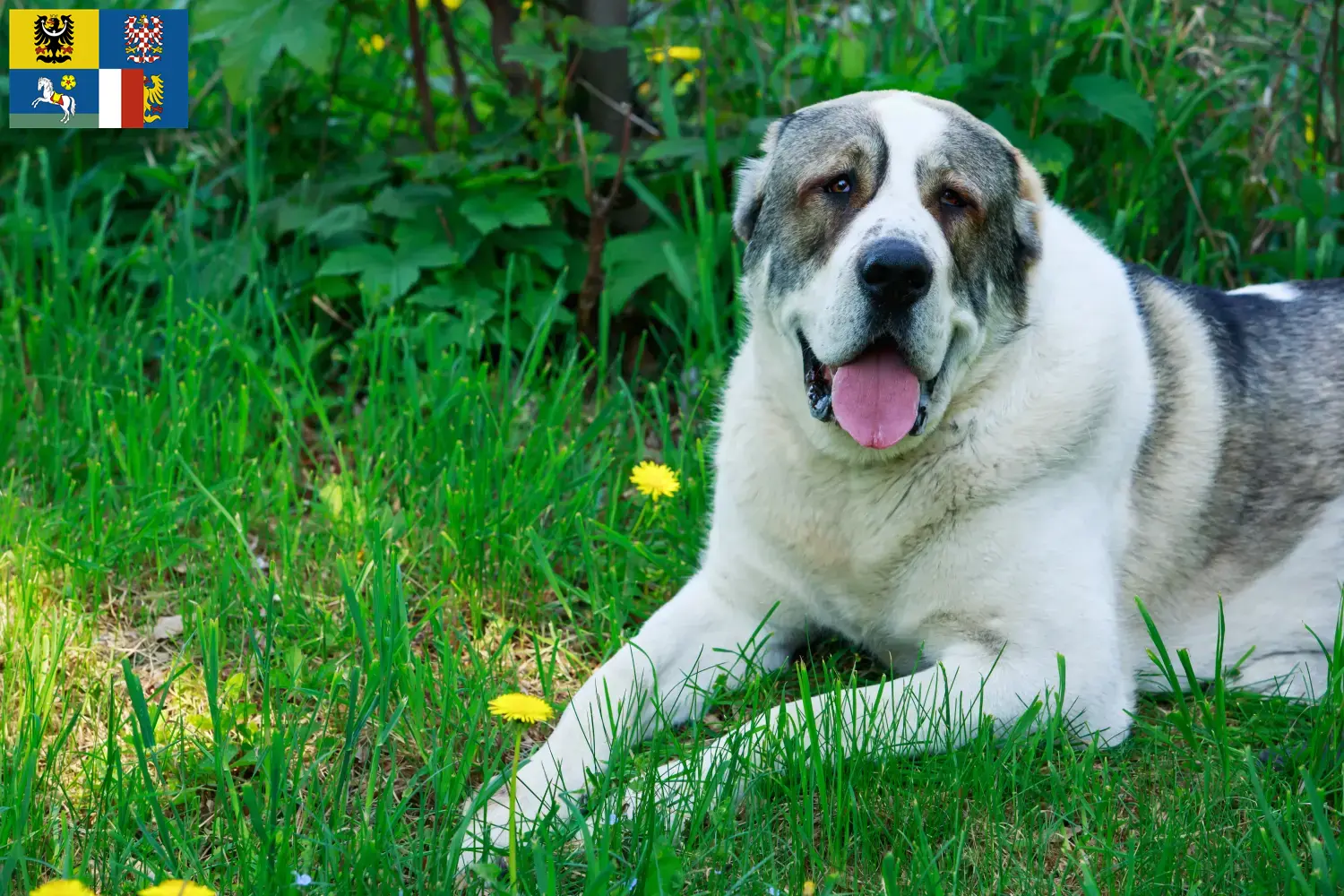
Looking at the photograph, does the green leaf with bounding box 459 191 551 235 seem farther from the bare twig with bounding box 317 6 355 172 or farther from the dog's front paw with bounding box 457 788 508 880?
the dog's front paw with bounding box 457 788 508 880

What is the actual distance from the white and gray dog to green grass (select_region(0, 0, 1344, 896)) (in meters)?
0.14

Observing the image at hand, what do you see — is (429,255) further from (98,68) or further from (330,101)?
(98,68)

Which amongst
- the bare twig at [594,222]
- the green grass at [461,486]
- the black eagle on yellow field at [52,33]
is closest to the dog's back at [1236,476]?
the green grass at [461,486]

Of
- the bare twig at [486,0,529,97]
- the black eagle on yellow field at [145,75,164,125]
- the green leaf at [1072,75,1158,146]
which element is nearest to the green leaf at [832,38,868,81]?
the green leaf at [1072,75,1158,146]

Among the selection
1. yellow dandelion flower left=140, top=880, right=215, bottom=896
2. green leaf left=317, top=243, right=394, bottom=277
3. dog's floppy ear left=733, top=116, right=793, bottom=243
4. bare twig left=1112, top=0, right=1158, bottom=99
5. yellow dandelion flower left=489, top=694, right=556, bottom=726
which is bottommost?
yellow dandelion flower left=140, top=880, right=215, bottom=896

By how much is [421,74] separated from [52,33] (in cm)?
125

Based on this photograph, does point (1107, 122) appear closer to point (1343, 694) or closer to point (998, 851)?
point (1343, 694)

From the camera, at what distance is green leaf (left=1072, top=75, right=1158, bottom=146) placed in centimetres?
391

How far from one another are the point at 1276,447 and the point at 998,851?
1.29 metres

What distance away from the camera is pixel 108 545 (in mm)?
3039

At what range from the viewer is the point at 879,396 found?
2.60 meters

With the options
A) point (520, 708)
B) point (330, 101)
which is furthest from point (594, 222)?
point (520, 708)

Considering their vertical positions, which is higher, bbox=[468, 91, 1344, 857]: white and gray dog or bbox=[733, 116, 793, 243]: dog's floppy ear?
bbox=[733, 116, 793, 243]: dog's floppy ear

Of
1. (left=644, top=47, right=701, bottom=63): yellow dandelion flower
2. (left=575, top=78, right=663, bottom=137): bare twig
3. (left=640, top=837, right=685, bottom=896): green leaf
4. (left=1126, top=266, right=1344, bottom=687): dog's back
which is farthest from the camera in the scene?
(left=644, top=47, right=701, bottom=63): yellow dandelion flower
